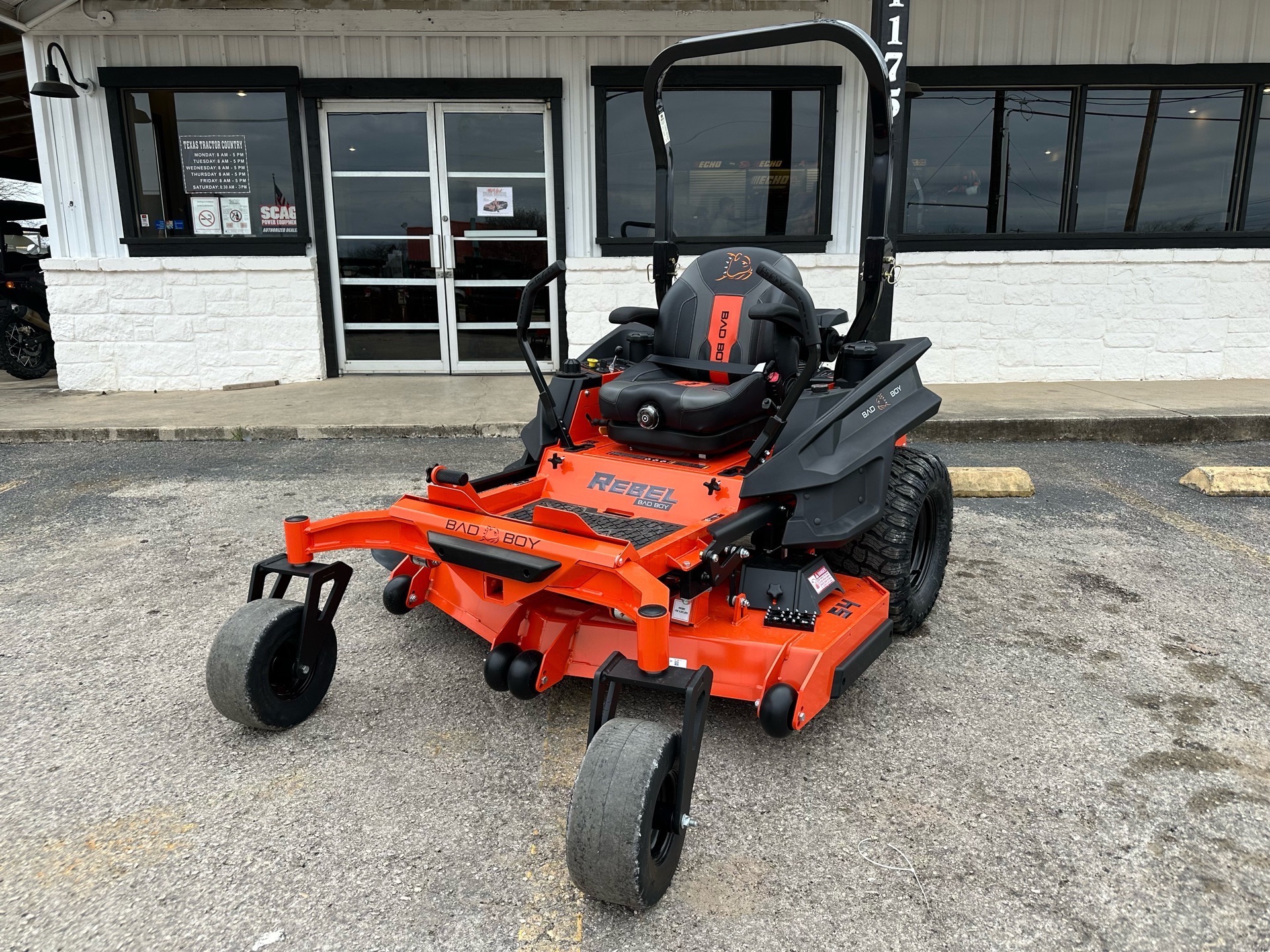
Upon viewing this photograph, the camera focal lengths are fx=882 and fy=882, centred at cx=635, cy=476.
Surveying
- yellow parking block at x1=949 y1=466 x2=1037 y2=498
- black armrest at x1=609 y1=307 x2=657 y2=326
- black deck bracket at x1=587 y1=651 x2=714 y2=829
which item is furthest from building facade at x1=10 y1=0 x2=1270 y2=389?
black deck bracket at x1=587 y1=651 x2=714 y2=829

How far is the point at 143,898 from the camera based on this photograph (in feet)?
7.00

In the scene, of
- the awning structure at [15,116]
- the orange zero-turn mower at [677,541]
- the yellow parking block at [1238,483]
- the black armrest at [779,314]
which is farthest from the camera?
the awning structure at [15,116]

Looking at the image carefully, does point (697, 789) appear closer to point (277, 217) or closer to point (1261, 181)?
point (277, 217)

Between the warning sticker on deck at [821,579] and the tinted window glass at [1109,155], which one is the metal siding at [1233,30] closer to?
the tinted window glass at [1109,155]

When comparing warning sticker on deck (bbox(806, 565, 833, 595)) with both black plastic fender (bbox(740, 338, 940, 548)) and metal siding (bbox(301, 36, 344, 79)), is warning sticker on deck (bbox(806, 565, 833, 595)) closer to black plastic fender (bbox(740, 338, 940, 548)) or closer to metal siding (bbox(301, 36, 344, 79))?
black plastic fender (bbox(740, 338, 940, 548))

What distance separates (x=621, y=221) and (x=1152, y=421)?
5278 mm

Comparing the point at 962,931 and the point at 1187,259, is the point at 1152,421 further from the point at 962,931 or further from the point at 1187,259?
the point at 962,931

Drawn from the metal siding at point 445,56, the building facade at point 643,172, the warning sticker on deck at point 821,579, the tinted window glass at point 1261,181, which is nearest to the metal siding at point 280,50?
the building facade at point 643,172

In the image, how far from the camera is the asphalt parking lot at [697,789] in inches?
81.7

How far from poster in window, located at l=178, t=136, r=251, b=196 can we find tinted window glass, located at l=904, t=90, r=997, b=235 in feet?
22.5

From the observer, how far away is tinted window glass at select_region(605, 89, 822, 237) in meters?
8.97

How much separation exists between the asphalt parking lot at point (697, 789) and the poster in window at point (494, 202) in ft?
19.6

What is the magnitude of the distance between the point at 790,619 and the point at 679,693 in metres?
0.81

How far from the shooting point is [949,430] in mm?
7465
